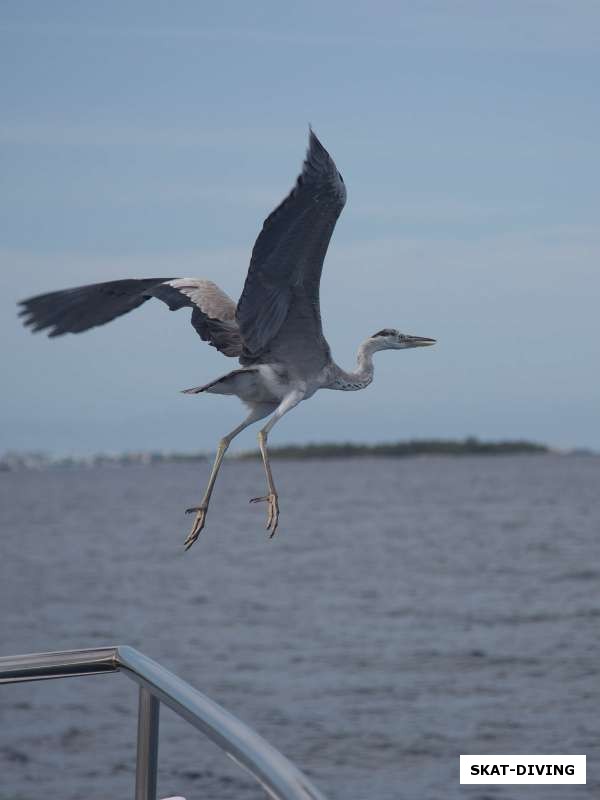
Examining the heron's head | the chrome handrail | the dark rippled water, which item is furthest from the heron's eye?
the dark rippled water

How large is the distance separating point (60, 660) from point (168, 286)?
4.68 ft

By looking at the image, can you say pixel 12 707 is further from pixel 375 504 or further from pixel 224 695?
pixel 375 504

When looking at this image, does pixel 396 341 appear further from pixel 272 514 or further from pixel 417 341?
pixel 272 514

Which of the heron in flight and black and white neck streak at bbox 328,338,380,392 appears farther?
black and white neck streak at bbox 328,338,380,392

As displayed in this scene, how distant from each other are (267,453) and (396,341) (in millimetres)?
736

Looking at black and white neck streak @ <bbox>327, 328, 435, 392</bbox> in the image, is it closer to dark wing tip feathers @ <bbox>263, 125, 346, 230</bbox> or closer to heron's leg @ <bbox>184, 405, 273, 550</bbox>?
heron's leg @ <bbox>184, 405, 273, 550</bbox>

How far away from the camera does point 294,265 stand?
3.42 metres

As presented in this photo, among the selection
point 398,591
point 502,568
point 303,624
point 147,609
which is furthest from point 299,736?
point 502,568

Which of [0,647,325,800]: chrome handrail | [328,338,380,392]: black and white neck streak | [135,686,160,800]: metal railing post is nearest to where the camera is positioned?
[0,647,325,800]: chrome handrail

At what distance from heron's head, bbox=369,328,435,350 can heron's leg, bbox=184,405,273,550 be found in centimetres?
45

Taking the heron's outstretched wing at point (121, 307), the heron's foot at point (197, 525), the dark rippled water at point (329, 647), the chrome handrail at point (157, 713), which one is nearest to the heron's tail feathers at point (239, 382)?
the heron's outstretched wing at point (121, 307)

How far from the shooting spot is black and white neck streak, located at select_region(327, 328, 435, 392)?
3.51m

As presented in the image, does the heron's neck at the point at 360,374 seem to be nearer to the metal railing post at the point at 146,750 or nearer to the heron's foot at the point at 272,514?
the heron's foot at the point at 272,514

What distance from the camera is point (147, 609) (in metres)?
36.2
